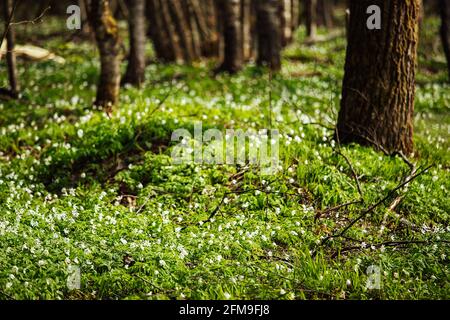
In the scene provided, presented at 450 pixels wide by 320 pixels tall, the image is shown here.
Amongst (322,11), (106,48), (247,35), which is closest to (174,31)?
(247,35)

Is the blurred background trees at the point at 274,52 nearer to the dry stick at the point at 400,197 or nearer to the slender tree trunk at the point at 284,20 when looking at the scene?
the dry stick at the point at 400,197

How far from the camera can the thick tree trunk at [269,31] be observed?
14336mm

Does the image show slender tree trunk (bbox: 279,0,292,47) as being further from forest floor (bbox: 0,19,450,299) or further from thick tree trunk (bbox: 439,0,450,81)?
forest floor (bbox: 0,19,450,299)

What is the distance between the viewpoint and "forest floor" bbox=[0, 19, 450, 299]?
16.5ft

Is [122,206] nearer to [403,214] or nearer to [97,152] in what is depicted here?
[97,152]

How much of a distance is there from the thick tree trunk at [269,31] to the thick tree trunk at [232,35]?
0.75m

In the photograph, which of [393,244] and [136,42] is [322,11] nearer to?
[136,42]

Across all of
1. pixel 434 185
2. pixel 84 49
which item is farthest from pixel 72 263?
pixel 84 49

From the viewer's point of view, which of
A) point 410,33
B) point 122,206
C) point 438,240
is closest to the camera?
point 438,240

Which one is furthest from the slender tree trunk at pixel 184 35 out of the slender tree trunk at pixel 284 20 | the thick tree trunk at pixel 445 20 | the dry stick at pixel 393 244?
the dry stick at pixel 393 244

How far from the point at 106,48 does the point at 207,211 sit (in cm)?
519

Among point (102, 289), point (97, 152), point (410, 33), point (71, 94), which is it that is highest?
point (410, 33)

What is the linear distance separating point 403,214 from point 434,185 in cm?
90

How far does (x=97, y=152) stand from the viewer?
8180 millimetres
